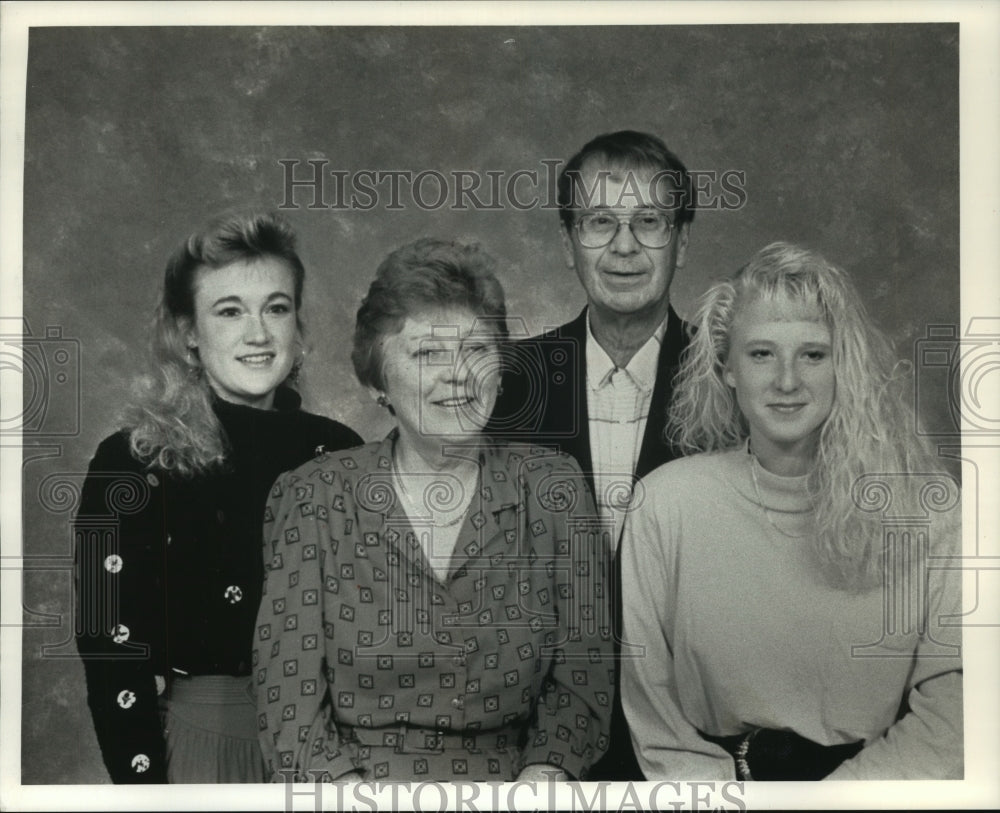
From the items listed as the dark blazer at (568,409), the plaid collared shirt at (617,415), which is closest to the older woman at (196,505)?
the dark blazer at (568,409)

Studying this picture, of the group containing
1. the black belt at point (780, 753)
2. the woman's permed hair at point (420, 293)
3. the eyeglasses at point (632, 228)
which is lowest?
the black belt at point (780, 753)

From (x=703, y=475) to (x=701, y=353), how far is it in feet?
1.11

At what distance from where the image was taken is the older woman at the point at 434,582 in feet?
8.93

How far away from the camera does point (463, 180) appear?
2.82 meters

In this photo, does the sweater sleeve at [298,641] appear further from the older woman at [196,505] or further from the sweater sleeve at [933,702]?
the sweater sleeve at [933,702]

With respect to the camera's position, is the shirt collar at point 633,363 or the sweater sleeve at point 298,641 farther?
the shirt collar at point 633,363

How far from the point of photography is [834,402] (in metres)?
2.77

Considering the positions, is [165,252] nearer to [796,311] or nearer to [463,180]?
[463,180]

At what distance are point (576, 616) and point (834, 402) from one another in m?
0.92

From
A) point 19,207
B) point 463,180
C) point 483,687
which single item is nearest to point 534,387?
point 463,180

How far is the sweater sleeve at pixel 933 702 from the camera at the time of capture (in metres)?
2.79

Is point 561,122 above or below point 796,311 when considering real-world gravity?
above

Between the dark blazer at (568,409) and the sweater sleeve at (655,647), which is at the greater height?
the dark blazer at (568,409)

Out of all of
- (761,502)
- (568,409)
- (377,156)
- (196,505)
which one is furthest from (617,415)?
(196,505)
